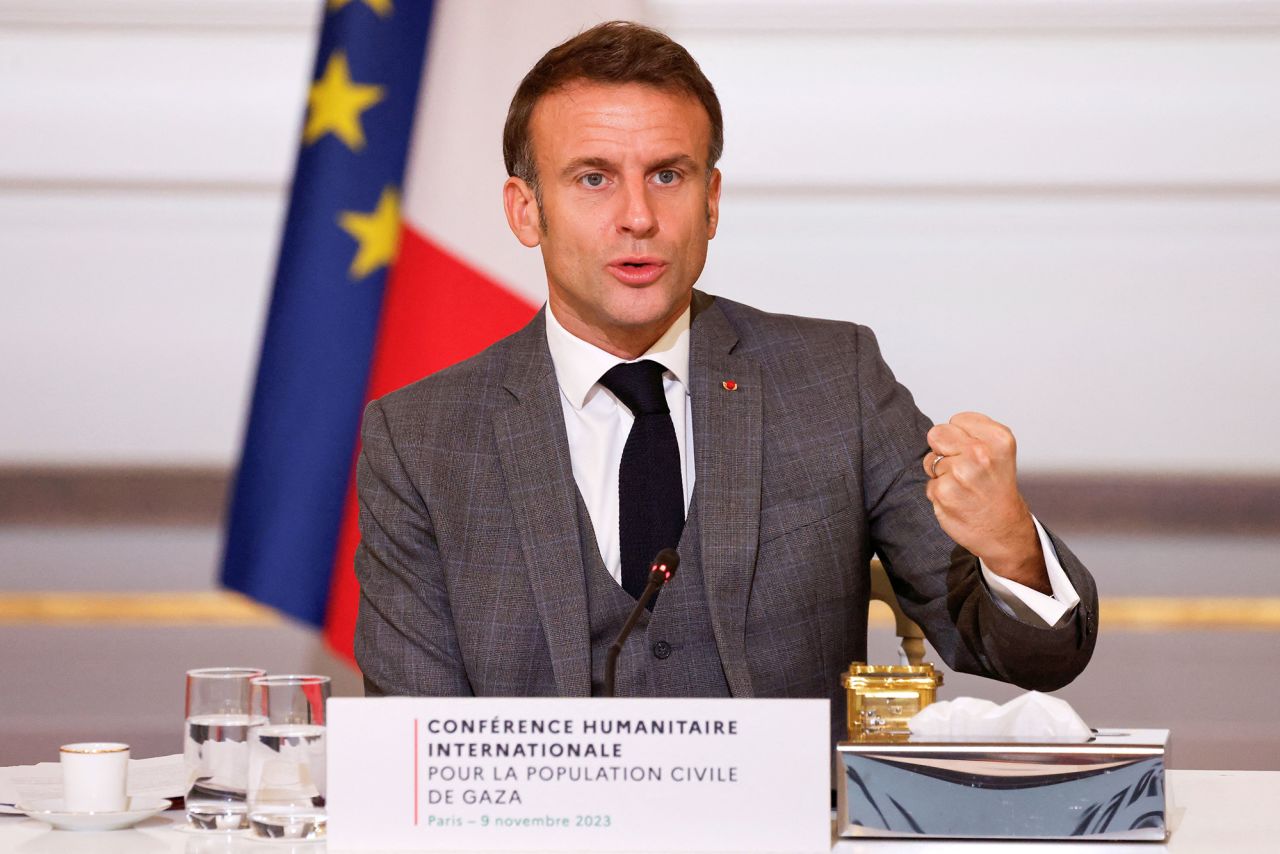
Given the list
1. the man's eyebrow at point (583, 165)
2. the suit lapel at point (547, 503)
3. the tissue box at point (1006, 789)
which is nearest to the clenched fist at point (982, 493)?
the tissue box at point (1006, 789)

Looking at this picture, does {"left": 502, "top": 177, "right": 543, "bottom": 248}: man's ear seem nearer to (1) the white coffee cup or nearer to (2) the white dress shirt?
(2) the white dress shirt

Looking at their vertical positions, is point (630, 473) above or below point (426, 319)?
below

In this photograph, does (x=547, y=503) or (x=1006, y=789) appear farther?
(x=547, y=503)

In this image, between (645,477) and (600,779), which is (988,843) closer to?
(600,779)

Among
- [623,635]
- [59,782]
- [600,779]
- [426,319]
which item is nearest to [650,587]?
[623,635]

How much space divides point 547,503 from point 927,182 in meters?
3.03

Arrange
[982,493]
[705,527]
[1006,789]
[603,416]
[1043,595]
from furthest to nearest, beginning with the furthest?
1. [603,416]
2. [705,527]
3. [1043,595]
4. [982,493]
5. [1006,789]

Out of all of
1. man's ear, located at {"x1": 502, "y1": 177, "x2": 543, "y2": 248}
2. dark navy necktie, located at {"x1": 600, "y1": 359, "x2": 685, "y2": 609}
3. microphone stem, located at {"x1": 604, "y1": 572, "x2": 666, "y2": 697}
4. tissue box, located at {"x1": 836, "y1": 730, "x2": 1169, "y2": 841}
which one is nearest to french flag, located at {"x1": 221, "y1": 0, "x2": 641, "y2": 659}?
man's ear, located at {"x1": 502, "y1": 177, "x2": 543, "y2": 248}

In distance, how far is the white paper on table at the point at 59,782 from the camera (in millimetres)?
1429

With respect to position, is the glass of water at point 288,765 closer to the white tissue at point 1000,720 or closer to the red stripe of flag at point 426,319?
the white tissue at point 1000,720

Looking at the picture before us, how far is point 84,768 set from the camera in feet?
4.44

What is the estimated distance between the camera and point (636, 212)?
6.11ft

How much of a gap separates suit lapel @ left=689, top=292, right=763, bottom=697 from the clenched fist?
1.17 ft

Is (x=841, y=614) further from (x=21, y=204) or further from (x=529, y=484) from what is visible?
(x=21, y=204)
